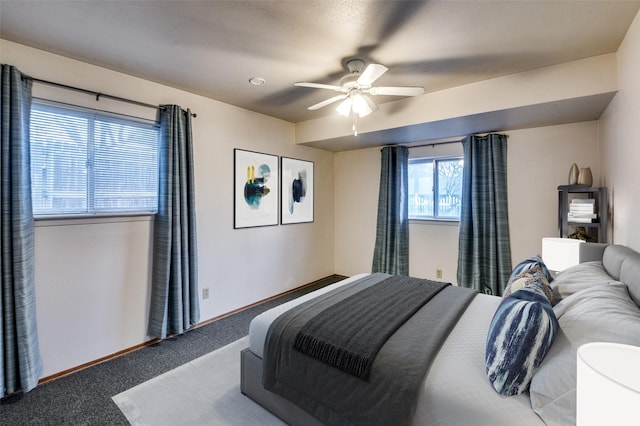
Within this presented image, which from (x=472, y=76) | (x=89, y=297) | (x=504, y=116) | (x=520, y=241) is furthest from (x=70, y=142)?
(x=520, y=241)

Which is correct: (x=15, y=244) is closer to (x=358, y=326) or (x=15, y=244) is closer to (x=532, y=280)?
(x=358, y=326)

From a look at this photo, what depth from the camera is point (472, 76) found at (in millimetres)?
2713

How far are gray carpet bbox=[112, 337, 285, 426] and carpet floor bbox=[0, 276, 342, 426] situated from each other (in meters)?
0.09

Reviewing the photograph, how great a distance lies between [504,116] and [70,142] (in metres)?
3.93

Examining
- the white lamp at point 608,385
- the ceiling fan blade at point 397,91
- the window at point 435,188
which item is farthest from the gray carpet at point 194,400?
the window at point 435,188

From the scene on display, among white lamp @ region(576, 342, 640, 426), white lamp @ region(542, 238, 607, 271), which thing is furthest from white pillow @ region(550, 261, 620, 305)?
white lamp @ region(576, 342, 640, 426)

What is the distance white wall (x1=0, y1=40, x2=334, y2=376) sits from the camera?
231 centimetres

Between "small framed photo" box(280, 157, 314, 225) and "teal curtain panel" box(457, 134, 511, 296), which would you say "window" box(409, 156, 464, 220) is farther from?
"small framed photo" box(280, 157, 314, 225)

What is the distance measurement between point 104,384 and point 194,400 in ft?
2.56

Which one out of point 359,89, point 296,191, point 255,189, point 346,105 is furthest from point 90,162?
point 296,191

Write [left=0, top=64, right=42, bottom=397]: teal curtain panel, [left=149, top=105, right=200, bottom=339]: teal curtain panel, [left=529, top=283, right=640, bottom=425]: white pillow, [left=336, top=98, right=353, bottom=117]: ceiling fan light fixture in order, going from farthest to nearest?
1. [left=149, top=105, right=200, bottom=339]: teal curtain panel
2. [left=336, top=98, right=353, bottom=117]: ceiling fan light fixture
3. [left=0, top=64, right=42, bottom=397]: teal curtain panel
4. [left=529, top=283, right=640, bottom=425]: white pillow

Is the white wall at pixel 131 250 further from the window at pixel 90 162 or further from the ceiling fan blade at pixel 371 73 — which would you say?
the ceiling fan blade at pixel 371 73

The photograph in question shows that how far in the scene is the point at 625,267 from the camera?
5.14ft

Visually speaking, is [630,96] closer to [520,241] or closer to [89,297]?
[520,241]
